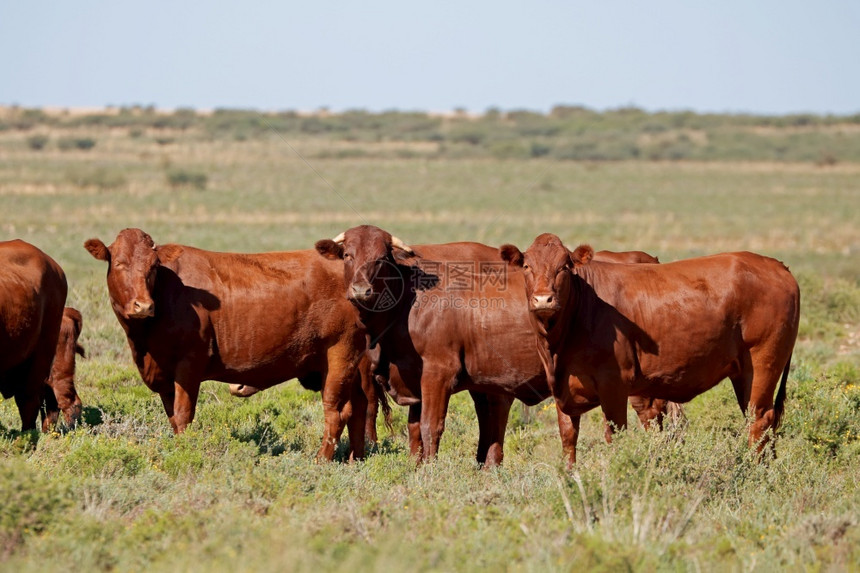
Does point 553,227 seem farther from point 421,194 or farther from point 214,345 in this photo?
point 214,345

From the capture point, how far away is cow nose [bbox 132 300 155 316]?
8750mm

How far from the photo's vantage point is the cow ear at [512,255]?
8.75 metres

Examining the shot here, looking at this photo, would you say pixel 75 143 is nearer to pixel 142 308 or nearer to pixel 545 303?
→ pixel 142 308

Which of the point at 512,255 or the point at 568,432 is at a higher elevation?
the point at 512,255

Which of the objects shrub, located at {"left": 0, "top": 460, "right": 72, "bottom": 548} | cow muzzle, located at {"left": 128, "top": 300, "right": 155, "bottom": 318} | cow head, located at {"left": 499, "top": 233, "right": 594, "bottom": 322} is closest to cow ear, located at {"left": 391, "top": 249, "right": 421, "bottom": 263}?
cow head, located at {"left": 499, "top": 233, "right": 594, "bottom": 322}

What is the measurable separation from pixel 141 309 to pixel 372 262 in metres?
A: 1.97

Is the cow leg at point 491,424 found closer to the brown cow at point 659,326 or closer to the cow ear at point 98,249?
the brown cow at point 659,326

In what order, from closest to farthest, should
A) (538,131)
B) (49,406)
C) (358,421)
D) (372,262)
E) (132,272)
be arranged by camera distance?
1. (132,272)
2. (372,262)
3. (358,421)
4. (49,406)
5. (538,131)

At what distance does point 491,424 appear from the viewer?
9.77 metres

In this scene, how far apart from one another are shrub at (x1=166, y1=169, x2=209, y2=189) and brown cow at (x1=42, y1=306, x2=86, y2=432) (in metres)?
37.5

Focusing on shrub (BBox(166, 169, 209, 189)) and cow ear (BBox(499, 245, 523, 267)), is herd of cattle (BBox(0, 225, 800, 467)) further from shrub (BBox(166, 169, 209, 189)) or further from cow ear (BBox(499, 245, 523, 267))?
shrub (BBox(166, 169, 209, 189))

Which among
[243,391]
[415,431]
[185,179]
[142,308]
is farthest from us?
[185,179]

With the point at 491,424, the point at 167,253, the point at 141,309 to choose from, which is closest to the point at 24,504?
the point at 141,309
